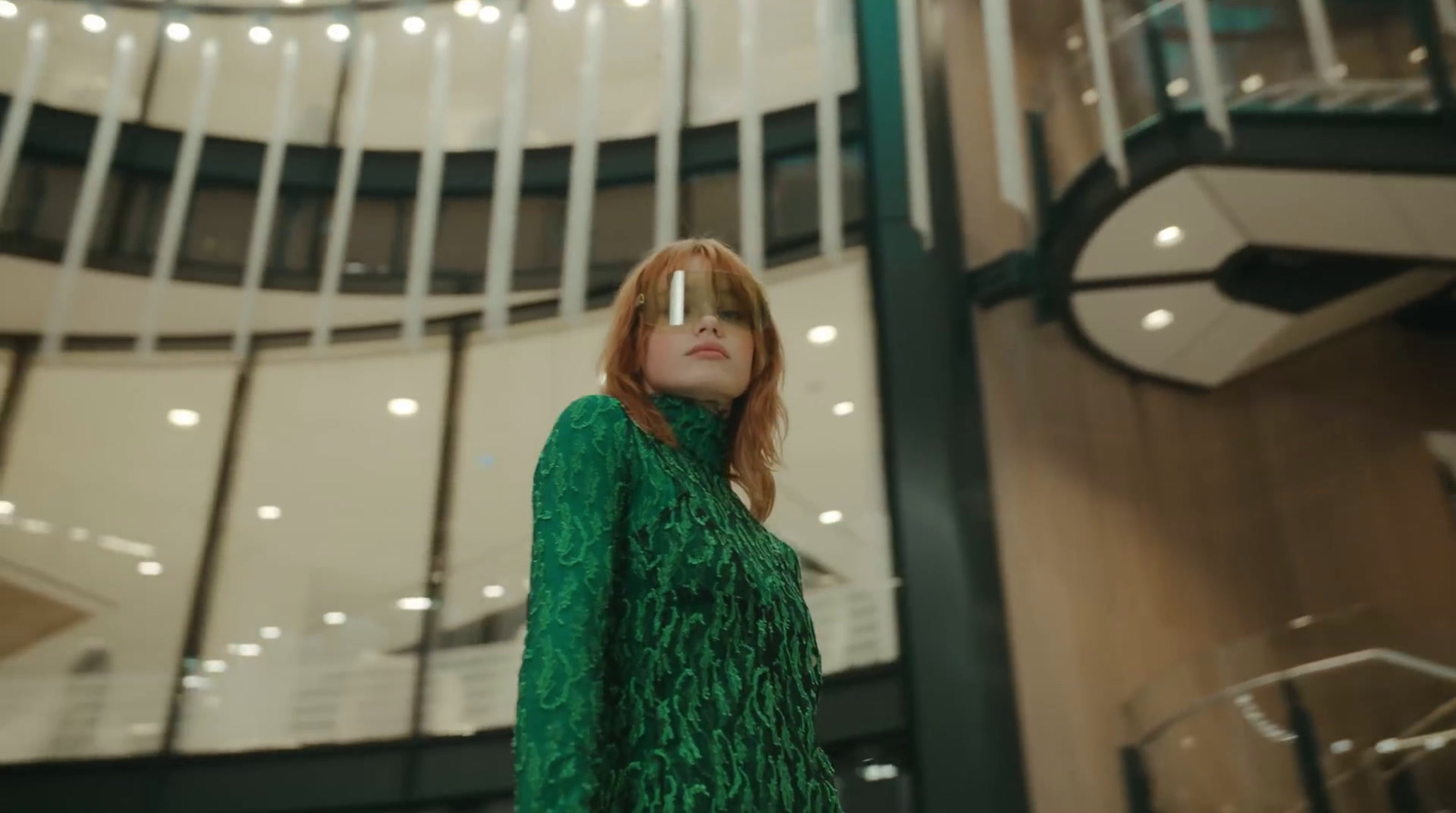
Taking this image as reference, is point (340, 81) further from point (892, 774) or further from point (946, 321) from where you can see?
point (892, 774)

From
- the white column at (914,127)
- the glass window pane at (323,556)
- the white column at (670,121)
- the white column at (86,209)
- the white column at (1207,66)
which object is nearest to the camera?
the white column at (1207,66)

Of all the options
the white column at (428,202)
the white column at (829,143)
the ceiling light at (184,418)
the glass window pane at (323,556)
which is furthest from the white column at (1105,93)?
the ceiling light at (184,418)

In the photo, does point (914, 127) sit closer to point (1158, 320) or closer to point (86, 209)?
point (1158, 320)

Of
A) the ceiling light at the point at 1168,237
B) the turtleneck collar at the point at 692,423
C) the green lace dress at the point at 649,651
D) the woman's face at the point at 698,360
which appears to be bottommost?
the green lace dress at the point at 649,651

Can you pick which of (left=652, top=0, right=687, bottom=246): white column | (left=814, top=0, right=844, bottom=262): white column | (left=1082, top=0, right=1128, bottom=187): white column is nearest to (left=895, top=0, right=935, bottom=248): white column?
(left=814, top=0, right=844, bottom=262): white column

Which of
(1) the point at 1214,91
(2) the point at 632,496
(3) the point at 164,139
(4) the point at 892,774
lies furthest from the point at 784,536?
(3) the point at 164,139

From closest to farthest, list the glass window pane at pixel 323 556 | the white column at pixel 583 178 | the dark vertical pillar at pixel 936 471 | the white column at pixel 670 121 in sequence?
1. the dark vertical pillar at pixel 936 471
2. the glass window pane at pixel 323 556
3. the white column at pixel 583 178
4. the white column at pixel 670 121

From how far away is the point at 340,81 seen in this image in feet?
20.5

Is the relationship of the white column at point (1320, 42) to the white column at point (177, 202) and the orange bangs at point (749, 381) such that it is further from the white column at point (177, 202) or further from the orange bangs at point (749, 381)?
the white column at point (177, 202)

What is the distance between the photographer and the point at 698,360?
1.35 meters

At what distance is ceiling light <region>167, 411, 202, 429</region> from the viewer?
221 inches

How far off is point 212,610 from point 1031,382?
14.1 ft

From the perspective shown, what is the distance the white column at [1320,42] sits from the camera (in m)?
4.96

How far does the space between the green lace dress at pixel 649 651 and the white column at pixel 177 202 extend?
4952 millimetres
